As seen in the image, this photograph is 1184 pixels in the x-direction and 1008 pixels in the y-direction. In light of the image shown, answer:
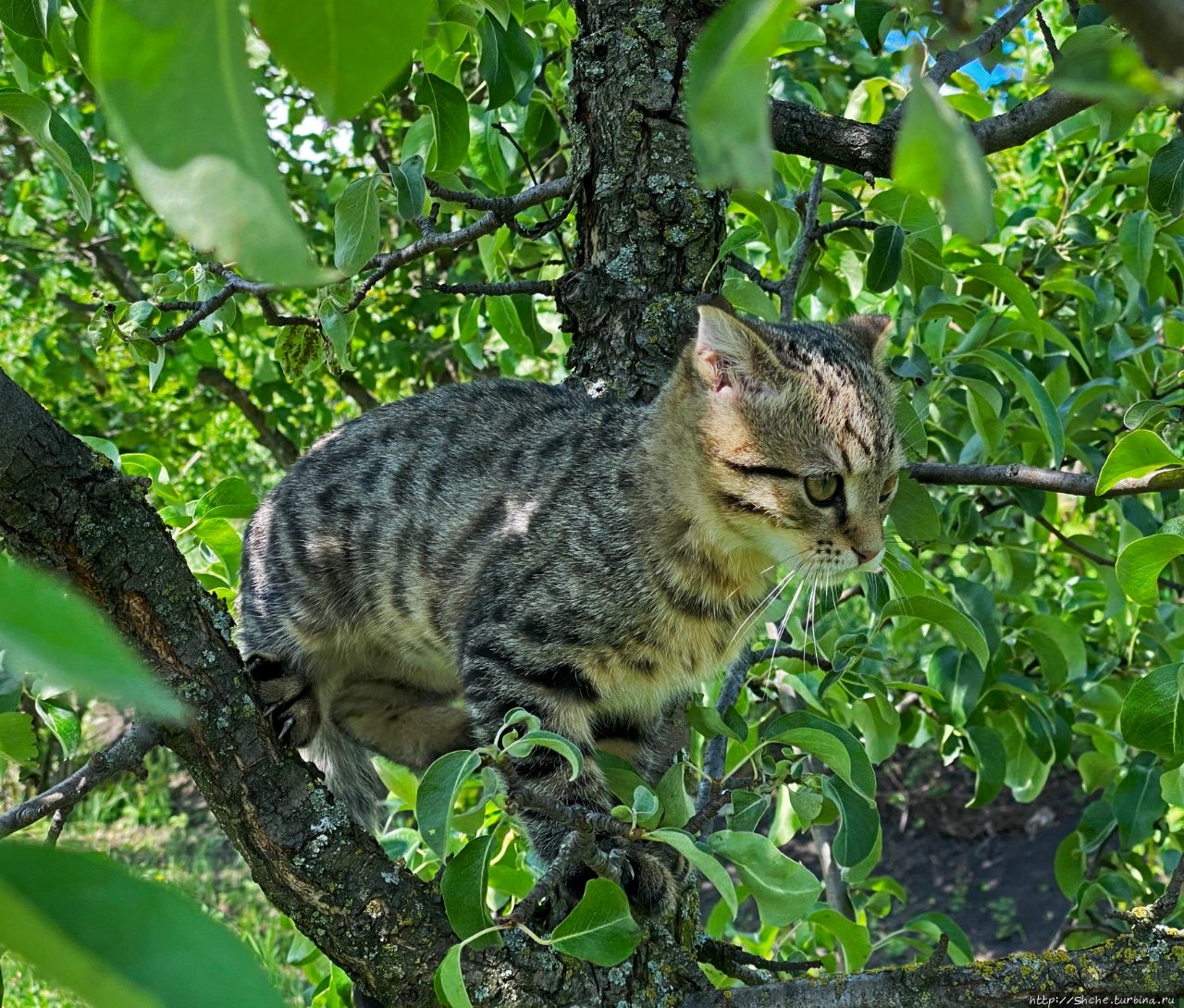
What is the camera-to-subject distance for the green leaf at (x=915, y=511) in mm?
2213

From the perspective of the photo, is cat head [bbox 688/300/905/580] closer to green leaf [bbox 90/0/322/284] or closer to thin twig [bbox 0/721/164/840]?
thin twig [bbox 0/721/164/840]

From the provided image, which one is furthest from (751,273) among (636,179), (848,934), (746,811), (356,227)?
(848,934)

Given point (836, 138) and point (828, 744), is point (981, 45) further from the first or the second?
point (828, 744)

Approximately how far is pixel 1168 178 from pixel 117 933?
6.13ft

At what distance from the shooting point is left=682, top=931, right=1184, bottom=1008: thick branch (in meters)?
1.47

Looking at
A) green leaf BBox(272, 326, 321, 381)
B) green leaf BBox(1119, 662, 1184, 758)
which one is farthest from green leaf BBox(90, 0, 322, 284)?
green leaf BBox(272, 326, 321, 381)

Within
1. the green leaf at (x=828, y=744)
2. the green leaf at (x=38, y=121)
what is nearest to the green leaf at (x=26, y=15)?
the green leaf at (x=38, y=121)

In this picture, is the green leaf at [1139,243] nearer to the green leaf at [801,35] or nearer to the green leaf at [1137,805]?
the green leaf at [801,35]

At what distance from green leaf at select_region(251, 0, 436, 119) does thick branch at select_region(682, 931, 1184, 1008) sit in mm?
1446

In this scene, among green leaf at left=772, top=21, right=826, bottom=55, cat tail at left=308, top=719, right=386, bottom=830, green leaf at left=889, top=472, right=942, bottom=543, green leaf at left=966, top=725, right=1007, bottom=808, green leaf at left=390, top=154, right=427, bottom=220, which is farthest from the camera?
cat tail at left=308, top=719, right=386, bottom=830

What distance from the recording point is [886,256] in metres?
2.06

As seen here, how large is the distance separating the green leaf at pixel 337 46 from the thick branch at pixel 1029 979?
1446 mm

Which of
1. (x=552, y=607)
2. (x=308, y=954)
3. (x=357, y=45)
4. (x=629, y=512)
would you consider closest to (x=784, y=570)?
(x=629, y=512)

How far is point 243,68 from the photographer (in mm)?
380
